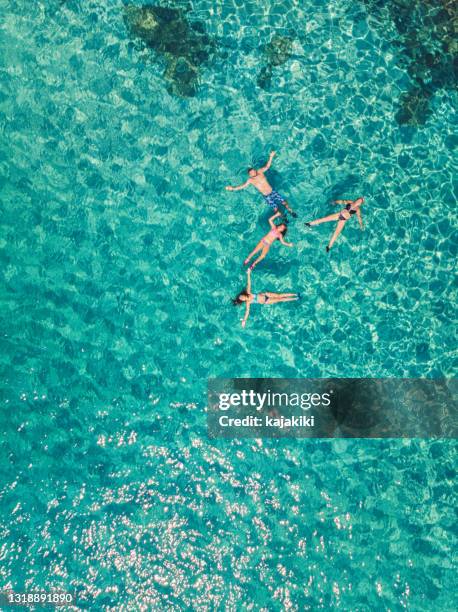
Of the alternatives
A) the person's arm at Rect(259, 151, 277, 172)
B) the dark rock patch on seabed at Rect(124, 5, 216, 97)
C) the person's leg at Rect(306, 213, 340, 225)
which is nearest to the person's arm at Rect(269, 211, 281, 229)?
the person's leg at Rect(306, 213, 340, 225)

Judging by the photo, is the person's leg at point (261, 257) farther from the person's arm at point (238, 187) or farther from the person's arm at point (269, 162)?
the person's arm at point (269, 162)

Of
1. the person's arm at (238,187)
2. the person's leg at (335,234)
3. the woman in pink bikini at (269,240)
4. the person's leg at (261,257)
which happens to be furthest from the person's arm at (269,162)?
the person's leg at (335,234)

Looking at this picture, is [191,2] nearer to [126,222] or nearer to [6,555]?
[126,222]

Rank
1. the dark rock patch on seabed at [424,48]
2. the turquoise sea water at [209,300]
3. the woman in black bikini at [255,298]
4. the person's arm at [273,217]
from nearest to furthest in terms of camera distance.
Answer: the turquoise sea water at [209,300]
the woman in black bikini at [255,298]
the person's arm at [273,217]
the dark rock patch on seabed at [424,48]

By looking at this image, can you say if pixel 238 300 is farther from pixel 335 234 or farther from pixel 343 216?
pixel 343 216

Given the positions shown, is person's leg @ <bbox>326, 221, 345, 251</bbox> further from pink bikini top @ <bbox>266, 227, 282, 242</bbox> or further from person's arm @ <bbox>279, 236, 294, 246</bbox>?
pink bikini top @ <bbox>266, 227, 282, 242</bbox>

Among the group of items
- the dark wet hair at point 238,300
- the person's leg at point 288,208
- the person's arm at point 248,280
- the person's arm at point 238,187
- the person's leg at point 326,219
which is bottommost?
the dark wet hair at point 238,300
